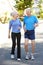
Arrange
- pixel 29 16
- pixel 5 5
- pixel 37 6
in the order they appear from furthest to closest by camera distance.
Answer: pixel 37 6
pixel 5 5
pixel 29 16

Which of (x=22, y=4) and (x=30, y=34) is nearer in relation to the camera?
(x=30, y=34)

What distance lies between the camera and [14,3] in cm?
5075

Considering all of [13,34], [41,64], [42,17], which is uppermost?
[42,17]

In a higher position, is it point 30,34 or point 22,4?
point 22,4

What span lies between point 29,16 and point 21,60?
144 cm

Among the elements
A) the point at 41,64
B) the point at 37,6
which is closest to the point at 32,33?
the point at 41,64

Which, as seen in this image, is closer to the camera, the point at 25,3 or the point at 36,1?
the point at 25,3

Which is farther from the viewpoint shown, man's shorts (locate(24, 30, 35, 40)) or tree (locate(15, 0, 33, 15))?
tree (locate(15, 0, 33, 15))

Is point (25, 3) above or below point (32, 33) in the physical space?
above

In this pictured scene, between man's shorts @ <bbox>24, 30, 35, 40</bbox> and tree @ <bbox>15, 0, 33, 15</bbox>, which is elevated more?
tree @ <bbox>15, 0, 33, 15</bbox>

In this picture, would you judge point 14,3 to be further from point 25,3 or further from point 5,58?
point 5,58

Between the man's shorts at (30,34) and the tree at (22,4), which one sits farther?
the tree at (22,4)

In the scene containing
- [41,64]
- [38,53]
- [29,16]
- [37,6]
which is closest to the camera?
[41,64]

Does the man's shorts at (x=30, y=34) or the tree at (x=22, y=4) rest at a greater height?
the tree at (x=22, y=4)
